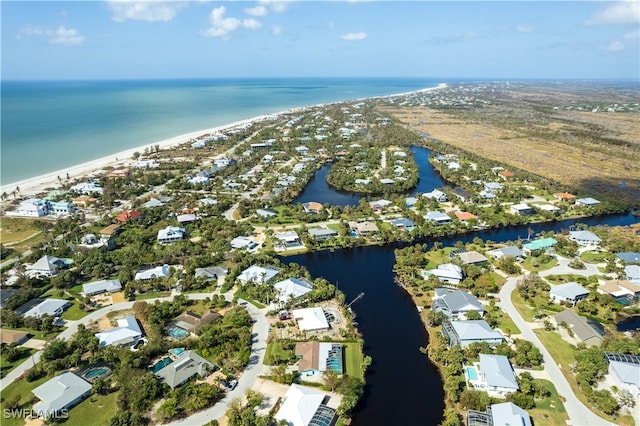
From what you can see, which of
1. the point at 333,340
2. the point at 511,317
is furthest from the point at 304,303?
the point at 511,317

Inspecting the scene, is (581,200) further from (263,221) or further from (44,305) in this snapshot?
(44,305)

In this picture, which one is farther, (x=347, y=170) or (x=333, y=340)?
(x=347, y=170)

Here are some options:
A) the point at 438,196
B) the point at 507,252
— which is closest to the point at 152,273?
the point at 507,252

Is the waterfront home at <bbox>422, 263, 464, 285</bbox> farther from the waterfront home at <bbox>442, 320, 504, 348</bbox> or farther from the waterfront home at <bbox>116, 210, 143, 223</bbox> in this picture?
the waterfront home at <bbox>116, 210, 143, 223</bbox>

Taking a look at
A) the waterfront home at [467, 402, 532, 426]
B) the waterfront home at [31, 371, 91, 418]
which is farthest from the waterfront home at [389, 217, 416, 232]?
the waterfront home at [31, 371, 91, 418]

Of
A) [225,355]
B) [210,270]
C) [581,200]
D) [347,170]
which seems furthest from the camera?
[347,170]

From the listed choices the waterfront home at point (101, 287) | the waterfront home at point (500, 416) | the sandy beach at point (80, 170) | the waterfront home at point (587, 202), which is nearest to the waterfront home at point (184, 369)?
the waterfront home at point (101, 287)

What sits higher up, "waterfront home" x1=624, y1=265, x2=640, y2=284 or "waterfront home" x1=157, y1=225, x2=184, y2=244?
"waterfront home" x1=157, y1=225, x2=184, y2=244
